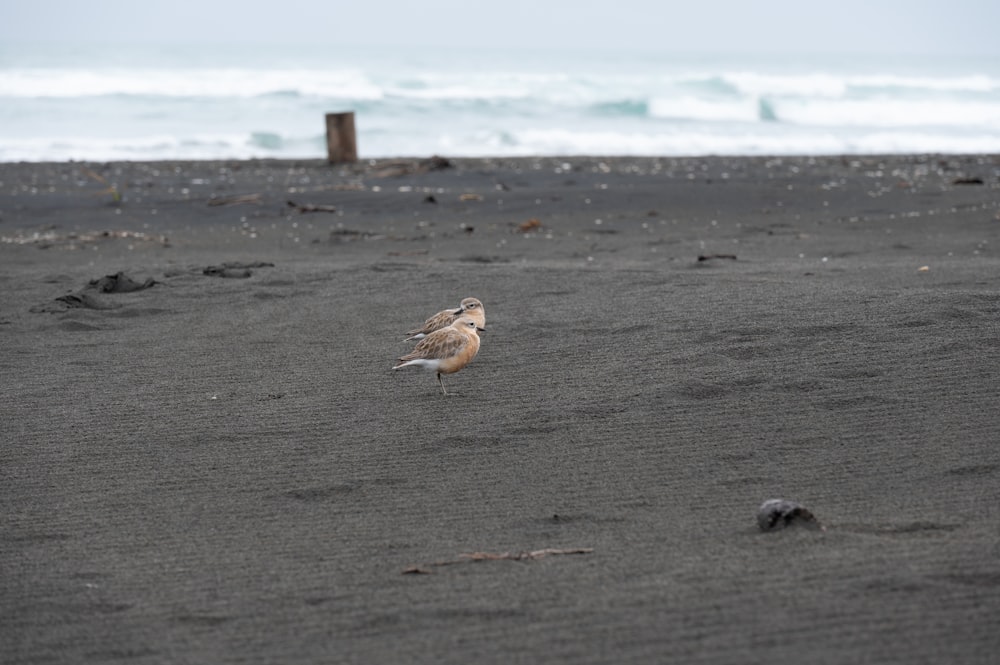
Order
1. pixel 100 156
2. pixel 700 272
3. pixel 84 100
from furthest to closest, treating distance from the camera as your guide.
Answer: pixel 84 100 < pixel 100 156 < pixel 700 272

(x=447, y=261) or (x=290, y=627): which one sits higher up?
(x=447, y=261)

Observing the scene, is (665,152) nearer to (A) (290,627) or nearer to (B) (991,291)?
Result: (B) (991,291)

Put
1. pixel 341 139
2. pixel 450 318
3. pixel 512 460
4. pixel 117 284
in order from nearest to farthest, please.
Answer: pixel 512 460 < pixel 450 318 < pixel 117 284 < pixel 341 139

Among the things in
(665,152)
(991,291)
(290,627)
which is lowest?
(290,627)

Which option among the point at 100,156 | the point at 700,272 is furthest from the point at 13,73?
the point at 700,272

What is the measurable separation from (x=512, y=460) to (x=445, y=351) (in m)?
0.97

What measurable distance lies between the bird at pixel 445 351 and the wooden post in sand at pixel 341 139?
13193mm

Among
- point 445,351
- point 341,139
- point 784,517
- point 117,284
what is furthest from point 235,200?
point 784,517

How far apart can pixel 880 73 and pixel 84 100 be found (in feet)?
185

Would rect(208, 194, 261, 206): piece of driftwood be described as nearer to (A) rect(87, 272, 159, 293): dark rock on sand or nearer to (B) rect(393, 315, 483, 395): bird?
(A) rect(87, 272, 159, 293): dark rock on sand

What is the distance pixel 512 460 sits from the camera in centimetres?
462

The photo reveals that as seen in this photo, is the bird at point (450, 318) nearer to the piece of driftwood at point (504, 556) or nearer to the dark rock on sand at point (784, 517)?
the piece of driftwood at point (504, 556)

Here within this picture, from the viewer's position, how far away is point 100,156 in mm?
25938

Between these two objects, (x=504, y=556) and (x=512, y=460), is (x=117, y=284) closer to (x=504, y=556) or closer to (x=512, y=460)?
(x=512, y=460)
